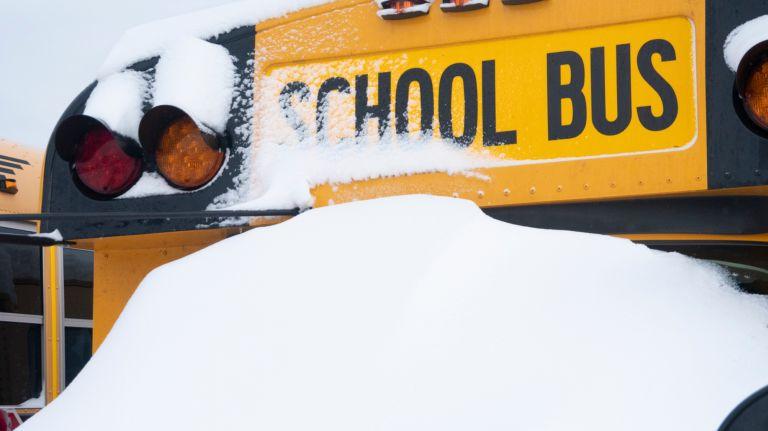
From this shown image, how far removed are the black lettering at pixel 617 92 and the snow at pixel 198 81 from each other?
665 millimetres

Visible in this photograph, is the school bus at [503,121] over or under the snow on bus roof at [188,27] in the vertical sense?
under

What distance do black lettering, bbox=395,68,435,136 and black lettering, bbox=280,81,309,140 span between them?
0.59ft

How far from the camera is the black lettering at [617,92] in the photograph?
159cm

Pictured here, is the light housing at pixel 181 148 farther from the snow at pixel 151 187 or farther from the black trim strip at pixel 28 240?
the black trim strip at pixel 28 240

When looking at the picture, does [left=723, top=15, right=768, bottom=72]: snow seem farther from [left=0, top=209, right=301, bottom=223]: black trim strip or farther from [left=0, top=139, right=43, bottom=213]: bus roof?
[left=0, top=139, right=43, bottom=213]: bus roof

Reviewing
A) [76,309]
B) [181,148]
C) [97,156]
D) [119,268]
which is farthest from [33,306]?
[181,148]

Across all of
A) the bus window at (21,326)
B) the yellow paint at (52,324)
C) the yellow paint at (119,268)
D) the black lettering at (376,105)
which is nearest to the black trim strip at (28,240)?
the yellow paint at (119,268)

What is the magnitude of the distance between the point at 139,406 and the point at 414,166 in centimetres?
65

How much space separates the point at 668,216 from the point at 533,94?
0.29 metres

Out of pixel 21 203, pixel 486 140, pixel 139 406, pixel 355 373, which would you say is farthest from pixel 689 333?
pixel 21 203

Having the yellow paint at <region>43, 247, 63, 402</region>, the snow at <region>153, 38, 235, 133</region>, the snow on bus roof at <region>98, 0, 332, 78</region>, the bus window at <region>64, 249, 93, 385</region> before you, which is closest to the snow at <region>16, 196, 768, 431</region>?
the snow at <region>153, 38, 235, 133</region>

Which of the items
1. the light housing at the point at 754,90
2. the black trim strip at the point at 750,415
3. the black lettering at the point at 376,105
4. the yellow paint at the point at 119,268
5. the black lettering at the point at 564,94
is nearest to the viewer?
the black trim strip at the point at 750,415

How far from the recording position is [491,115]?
5.45ft

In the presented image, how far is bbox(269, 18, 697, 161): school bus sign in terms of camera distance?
5.18 ft
